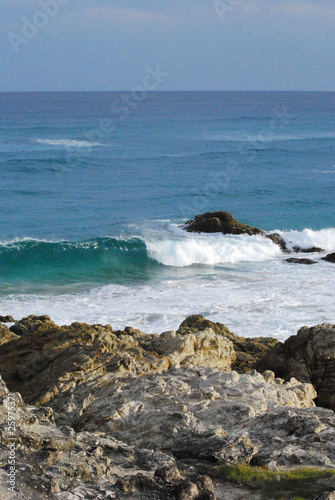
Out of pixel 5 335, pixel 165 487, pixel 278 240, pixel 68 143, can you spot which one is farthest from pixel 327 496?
pixel 68 143

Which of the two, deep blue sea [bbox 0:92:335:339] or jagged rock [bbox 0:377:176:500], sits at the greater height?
deep blue sea [bbox 0:92:335:339]

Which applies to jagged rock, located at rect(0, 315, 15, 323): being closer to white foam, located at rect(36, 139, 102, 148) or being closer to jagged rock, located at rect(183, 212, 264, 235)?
jagged rock, located at rect(183, 212, 264, 235)

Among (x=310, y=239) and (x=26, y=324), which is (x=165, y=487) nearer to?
(x=26, y=324)

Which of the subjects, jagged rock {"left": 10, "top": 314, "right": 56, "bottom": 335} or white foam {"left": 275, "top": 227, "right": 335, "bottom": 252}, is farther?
white foam {"left": 275, "top": 227, "right": 335, "bottom": 252}

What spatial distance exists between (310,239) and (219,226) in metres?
5.33

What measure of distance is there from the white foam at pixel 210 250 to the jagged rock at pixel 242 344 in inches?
527

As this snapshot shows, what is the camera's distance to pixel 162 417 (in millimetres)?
10266

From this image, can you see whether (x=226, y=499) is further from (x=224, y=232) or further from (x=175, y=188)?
(x=175, y=188)

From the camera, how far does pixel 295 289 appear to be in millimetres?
25547

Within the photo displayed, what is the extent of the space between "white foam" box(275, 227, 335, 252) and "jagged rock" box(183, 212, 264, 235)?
1.78 meters

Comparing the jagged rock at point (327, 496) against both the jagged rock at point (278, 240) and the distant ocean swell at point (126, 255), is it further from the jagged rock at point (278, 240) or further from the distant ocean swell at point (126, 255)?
the jagged rock at point (278, 240)

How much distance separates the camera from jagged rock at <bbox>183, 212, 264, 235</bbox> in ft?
116

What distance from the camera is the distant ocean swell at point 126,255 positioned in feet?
97.8

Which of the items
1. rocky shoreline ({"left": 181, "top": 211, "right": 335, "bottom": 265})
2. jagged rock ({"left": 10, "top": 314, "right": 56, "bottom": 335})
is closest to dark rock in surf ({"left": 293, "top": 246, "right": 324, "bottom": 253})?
rocky shoreline ({"left": 181, "top": 211, "right": 335, "bottom": 265})
